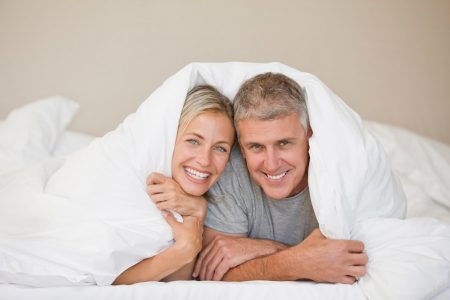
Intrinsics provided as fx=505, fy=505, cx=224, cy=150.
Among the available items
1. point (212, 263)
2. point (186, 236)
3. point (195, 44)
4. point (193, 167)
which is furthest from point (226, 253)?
point (195, 44)

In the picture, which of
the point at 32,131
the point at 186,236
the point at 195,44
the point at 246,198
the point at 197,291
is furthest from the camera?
the point at 195,44

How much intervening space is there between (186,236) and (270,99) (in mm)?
464

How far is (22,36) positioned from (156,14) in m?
0.66

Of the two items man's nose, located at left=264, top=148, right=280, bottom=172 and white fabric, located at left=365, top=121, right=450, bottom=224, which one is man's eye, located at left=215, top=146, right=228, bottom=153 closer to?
man's nose, located at left=264, top=148, right=280, bottom=172

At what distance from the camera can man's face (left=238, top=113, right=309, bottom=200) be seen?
1.48 metres

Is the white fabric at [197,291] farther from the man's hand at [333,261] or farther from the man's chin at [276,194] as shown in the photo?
the man's chin at [276,194]

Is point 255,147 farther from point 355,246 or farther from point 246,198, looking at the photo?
point 355,246

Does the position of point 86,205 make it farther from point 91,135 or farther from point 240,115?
point 91,135

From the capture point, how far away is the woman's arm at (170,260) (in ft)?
4.52

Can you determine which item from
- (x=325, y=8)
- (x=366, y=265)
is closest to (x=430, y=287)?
(x=366, y=265)

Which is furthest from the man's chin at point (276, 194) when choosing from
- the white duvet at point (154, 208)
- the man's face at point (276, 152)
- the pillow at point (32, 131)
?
Result: the pillow at point (32, 131)

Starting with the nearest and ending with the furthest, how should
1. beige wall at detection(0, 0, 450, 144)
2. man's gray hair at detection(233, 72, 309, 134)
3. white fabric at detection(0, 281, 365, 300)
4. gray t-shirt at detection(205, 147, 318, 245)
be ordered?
white fabric at detection(0, 281, 365, 300) → man's gray hair at detection(233, 72, 309, 134) → gray t-shirt at detection(205, 147, 318, 245) → beige wall at detection(0, 0, 450, 144)

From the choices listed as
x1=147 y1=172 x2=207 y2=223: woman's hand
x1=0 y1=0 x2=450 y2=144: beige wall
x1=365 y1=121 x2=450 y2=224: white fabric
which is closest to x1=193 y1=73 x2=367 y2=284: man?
x1=147 y1=172 x2=207 y2=223: woman's hand

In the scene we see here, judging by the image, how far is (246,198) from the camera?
63.9 inches
